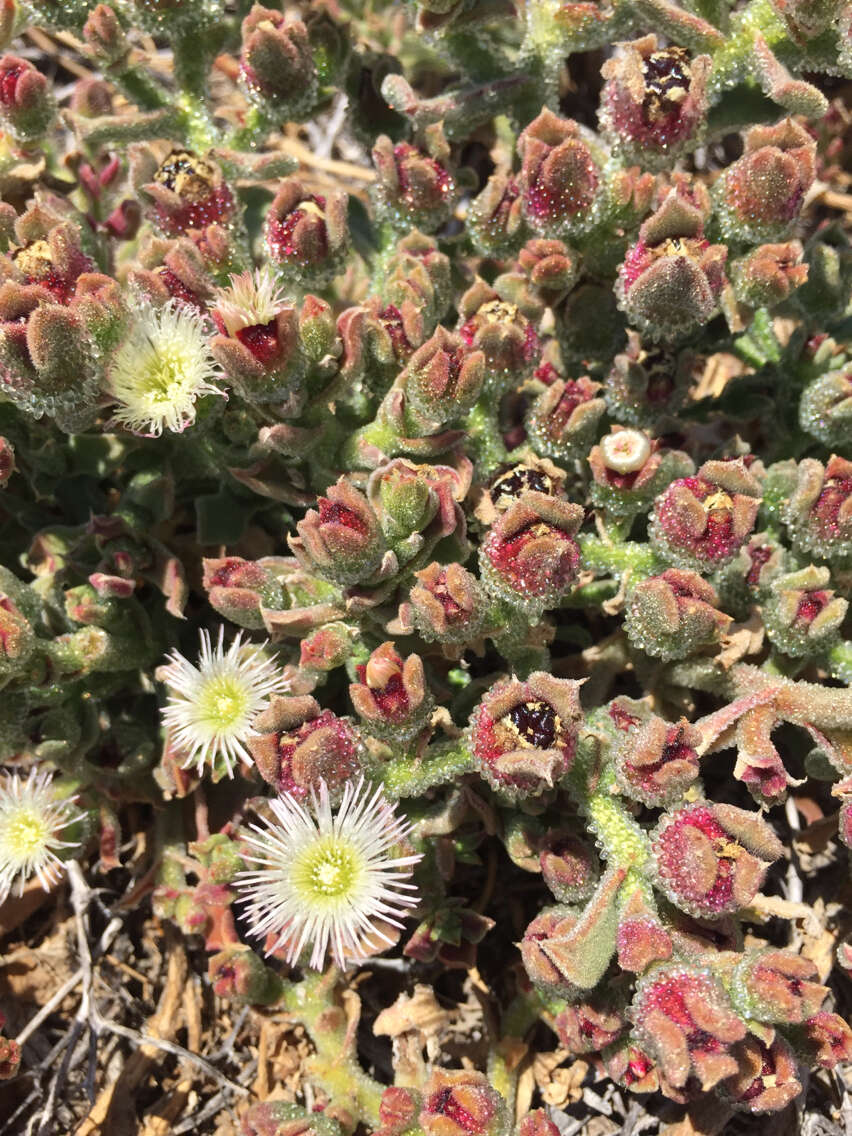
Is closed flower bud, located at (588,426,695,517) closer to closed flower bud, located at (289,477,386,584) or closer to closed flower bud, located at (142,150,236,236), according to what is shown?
closed flower bud, located at (289,477,386,584)

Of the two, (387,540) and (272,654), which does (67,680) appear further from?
(387,540)

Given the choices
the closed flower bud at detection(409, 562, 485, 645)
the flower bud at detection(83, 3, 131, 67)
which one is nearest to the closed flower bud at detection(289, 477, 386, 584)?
the closed flower bud at detection(409, 562, 485, 645)

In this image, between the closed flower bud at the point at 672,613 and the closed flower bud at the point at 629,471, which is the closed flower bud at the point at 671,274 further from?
the closed flower bud at the point at 672,613

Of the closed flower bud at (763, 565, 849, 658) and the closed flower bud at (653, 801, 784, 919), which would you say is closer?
the closed flower bud at (653, 801, 784, 919)

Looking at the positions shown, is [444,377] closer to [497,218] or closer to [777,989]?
[497,218]

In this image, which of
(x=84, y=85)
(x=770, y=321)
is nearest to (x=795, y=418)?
(x=770, y=321)

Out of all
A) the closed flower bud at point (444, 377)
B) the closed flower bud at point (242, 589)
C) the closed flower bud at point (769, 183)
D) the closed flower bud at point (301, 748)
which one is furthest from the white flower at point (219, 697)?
the closed flower bud at point (769, 183)

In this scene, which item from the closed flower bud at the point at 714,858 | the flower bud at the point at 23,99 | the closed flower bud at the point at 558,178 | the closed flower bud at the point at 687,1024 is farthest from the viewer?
the flower bud at the point at 23,99
